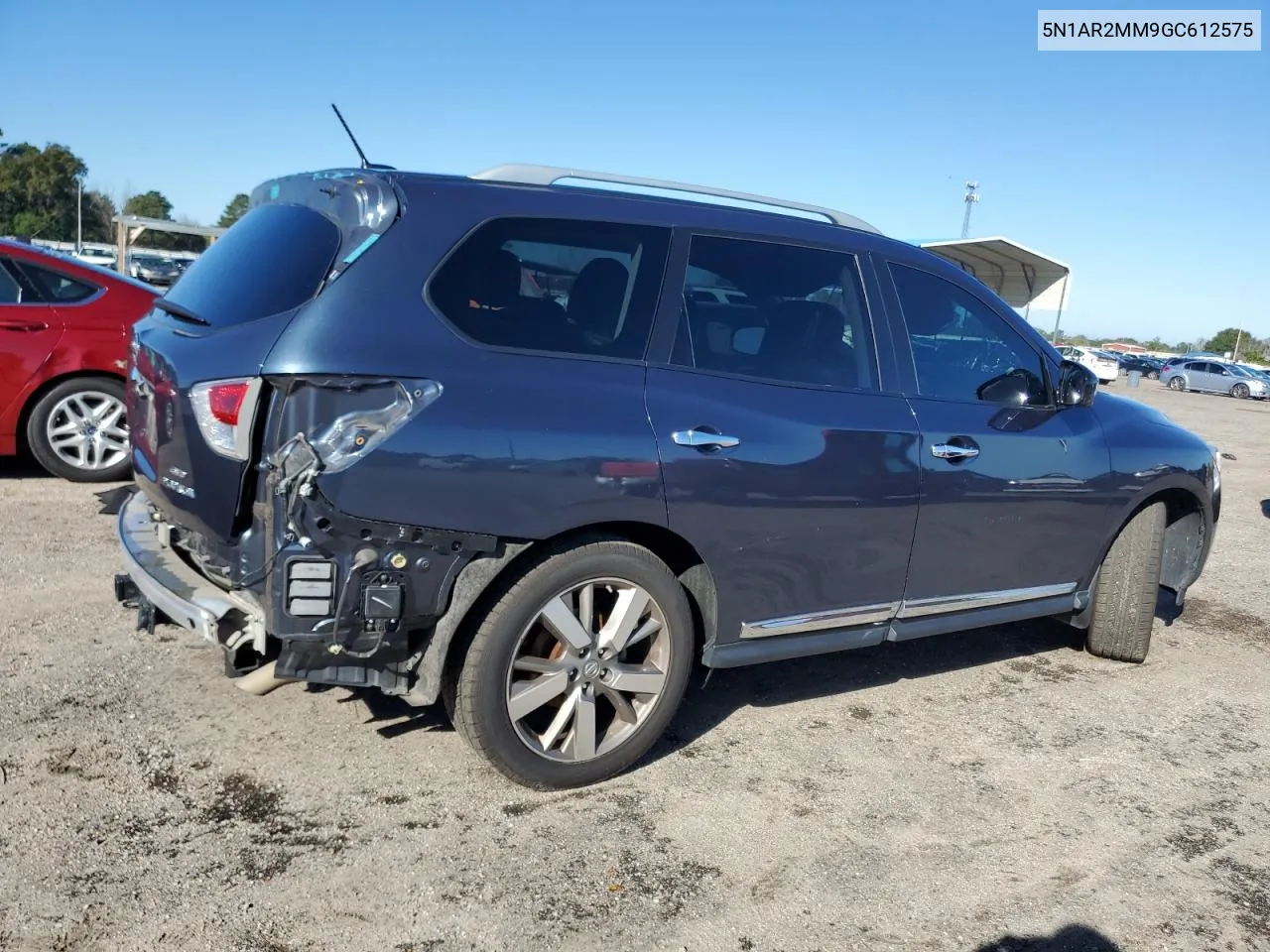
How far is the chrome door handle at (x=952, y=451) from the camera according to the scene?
394 cm

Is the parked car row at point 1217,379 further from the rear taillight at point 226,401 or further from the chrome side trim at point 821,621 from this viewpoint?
the rear taillight at point 226,401

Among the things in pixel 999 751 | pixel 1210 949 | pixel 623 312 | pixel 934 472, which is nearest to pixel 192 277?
pixel 623 312

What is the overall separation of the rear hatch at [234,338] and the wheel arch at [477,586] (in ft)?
2.13

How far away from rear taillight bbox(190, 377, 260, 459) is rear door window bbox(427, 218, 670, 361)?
0.59 metres

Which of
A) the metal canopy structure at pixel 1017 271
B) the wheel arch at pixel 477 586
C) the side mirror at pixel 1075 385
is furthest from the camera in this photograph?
the metal canopy structure at pixel 1017 271

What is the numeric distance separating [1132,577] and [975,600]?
→ 1115 mm

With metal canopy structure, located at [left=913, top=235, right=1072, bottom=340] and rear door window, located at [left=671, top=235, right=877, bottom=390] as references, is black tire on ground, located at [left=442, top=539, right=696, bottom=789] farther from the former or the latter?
metal canopy structure, located at [left=913, top=235, right=1072, bottom=340]

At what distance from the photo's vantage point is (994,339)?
14.4ft

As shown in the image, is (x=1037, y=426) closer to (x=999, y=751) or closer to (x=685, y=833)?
(x=999, y=751)

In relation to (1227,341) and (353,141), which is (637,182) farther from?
(1227,341)

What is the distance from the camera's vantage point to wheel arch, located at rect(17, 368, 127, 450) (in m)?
6.67

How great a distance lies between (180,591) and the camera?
316cm

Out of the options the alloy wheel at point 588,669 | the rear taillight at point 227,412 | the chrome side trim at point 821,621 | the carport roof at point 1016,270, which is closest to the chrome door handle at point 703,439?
the alloy wheel at point 588,669

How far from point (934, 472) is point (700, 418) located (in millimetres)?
1091
